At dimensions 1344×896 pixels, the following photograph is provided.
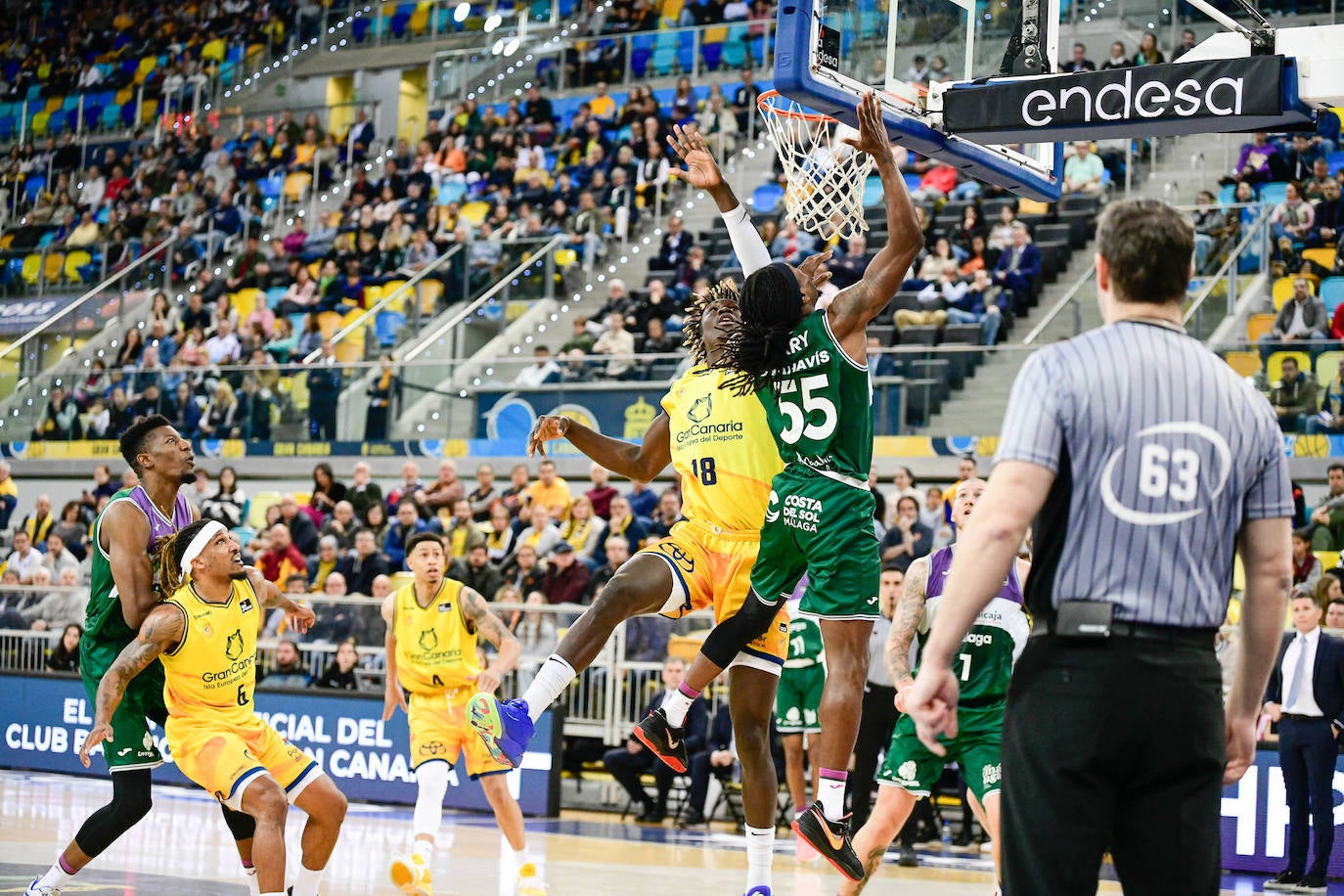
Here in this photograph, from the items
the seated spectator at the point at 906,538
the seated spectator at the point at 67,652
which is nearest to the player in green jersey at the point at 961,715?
the seated spectator at the point at 906,538

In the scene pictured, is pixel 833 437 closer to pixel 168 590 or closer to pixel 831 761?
pixel 831 761

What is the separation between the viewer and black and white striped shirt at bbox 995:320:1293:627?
3779 mm

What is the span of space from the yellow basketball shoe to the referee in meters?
5.46

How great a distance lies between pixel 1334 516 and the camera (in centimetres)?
1355

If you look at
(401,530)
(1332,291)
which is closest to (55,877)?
(401,530)

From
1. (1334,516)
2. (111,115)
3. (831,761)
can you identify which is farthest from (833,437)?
(111,115)

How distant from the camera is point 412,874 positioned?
8469mm

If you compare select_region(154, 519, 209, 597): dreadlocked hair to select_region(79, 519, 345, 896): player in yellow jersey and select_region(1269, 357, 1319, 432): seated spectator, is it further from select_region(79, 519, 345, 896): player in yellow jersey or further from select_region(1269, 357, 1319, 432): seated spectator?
select_region(1269, 357, 1319, 432): seated spectator

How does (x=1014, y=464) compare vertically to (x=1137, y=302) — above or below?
below

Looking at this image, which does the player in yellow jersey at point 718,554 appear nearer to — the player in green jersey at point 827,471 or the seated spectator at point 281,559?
the player in green jersey at point 827,471

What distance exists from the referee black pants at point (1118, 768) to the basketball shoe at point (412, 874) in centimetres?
515

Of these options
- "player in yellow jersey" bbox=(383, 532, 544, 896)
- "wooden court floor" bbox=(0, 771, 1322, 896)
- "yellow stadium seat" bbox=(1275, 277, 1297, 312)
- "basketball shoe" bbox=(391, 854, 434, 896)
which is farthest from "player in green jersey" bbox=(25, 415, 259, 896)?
"yellow stadium seat" bbox=(1275, 277, 1297, 312)

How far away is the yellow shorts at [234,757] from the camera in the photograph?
24.1 ft

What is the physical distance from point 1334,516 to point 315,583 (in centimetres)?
988
